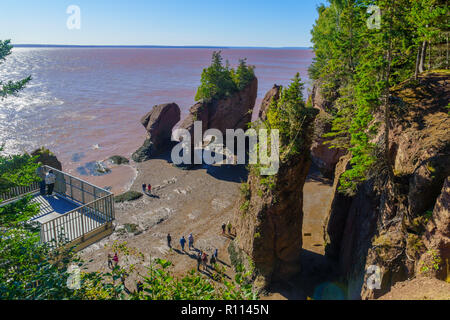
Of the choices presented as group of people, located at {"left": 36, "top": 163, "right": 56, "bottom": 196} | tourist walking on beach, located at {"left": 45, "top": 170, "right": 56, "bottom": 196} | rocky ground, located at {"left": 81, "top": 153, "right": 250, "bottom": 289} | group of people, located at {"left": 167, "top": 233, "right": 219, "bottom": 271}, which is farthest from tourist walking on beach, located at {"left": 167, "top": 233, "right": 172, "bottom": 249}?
tourist walking on beach, located at {"left": 45, "top": 170, "right": 56, "bottom": 196}

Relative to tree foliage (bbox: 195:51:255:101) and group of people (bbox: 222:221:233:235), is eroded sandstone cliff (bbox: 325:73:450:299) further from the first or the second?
tree foliage (bbox: 195:51:255:101)

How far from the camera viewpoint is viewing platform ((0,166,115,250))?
532 inches

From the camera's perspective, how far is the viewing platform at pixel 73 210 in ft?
44.3

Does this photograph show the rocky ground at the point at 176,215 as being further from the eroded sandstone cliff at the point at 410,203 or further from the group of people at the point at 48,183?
the eroded sandstone cliff at the point at 410,203

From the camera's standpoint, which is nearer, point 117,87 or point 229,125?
point 229,125

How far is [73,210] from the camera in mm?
13461

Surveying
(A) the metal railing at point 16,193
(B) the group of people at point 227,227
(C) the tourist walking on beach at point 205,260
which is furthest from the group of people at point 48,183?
(B) the group of people at point 227,227

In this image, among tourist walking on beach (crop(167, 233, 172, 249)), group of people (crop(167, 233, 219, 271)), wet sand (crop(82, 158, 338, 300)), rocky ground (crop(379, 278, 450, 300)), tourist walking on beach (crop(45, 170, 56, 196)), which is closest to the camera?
rocky ground (crop(379, 278, 450, 300))

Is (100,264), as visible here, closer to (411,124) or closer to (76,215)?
(76,215)

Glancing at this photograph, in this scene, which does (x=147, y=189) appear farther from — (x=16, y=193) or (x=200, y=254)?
(x=16, y=193)

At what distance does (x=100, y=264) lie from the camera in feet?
68.6

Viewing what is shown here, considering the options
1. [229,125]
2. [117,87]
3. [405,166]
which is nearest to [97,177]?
[229,125]

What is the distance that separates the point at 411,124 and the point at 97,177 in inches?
1334

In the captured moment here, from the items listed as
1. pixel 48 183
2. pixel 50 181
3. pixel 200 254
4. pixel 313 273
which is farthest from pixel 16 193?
pixel 313 273
